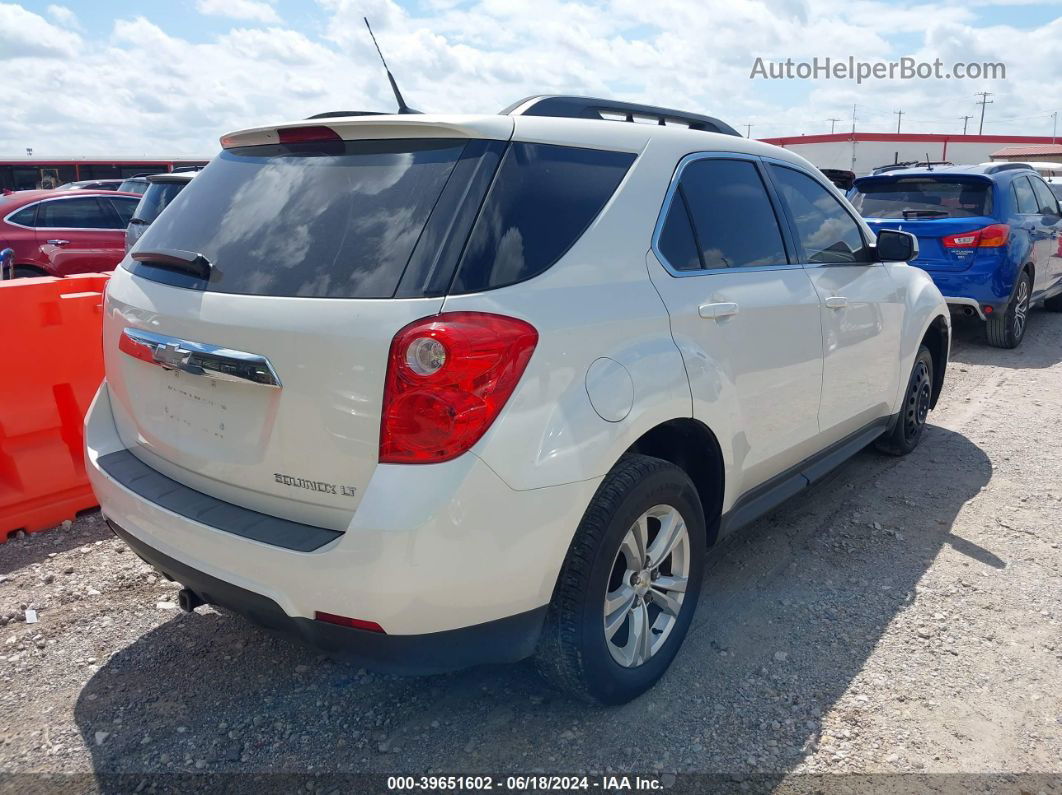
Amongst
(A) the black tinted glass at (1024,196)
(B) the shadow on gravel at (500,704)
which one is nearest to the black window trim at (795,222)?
(B) the shadow on gravel at (500,704)

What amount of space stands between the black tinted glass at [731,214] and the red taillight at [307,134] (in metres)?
1.25

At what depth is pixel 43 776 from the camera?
8.06 feet

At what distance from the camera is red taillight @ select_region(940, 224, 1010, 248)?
7.74 metres

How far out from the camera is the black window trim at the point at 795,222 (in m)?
3.57

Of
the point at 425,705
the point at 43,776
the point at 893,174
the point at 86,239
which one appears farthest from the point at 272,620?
the point at 86,239

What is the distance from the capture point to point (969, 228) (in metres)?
7.79

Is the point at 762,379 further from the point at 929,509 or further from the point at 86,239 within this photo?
the point at 86,239

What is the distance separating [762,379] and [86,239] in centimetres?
1042

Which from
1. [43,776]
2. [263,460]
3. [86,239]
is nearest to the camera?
[263,460]

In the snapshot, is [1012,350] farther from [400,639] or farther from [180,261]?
[180,261]

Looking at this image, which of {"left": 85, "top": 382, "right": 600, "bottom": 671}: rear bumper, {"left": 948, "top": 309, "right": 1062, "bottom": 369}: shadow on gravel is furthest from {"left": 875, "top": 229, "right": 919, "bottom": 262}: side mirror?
{"left": 948, "top": 309, "right": 1062, "bottom": 369}: shadow on gravel

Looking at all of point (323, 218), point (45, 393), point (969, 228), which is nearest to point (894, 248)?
point (323, 218)

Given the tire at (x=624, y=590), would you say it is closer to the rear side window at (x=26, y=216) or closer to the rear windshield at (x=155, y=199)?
the rear windshield at (x=155, y=199)

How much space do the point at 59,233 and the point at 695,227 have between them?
1042cm
